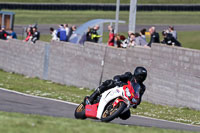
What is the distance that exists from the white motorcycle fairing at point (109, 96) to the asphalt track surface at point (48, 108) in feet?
6.84

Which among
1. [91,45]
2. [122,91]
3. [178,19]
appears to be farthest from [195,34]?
[122,91]

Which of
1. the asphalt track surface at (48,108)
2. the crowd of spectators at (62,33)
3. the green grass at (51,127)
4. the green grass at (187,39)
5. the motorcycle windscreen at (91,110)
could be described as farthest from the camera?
the green grass at (187,39)

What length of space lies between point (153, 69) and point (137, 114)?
3.72 m

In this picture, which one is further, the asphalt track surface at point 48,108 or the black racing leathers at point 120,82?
the asphalt track surface at point 48,108

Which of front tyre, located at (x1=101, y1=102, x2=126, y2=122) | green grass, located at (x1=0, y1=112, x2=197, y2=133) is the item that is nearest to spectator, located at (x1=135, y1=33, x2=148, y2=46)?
front tyre, located at (x1=101, y1=102, x2=126, y2=122)

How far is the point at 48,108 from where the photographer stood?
1470cm

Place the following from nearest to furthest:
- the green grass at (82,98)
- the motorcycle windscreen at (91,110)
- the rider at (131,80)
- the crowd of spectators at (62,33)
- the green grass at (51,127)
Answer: the green grass at (51,127) < the rider at (131,80) < the motorcycle windscreen at (91,110) < the green grass at (82,98) < the crowd of spectators at (62,33)

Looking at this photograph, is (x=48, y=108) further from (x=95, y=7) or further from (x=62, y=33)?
(x=95, y=7)

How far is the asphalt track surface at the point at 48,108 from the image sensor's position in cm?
1277

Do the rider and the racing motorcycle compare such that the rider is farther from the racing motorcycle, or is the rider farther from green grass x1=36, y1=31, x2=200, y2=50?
green grass x1=36, y1=31, x2=200, y2=50

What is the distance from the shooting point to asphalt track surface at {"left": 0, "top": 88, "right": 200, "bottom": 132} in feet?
41.9

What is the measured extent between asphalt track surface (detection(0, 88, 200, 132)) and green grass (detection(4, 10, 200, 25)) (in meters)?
29.4

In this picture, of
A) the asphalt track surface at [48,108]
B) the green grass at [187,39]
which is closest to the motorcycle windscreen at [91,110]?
the asphalt track surface at [48,108]

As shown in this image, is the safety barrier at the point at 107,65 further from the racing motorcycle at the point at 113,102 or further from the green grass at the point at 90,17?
the green grass at the point at 90,17
